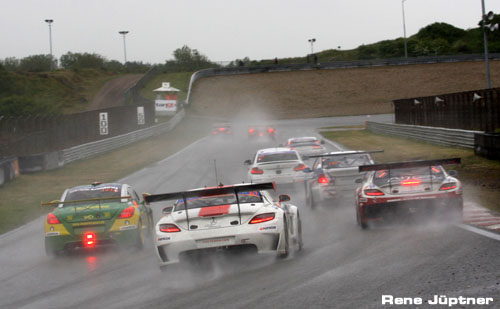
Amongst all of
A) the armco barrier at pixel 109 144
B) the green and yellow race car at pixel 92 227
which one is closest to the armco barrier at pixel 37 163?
the armco barrier at pixel 109 144

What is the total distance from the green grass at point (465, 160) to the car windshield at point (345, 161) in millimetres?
2468

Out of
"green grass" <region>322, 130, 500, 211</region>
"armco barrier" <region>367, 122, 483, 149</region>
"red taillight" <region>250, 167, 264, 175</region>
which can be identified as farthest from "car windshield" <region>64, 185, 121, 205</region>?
"armco barrier" <region>367, 122, 483, 149</region>

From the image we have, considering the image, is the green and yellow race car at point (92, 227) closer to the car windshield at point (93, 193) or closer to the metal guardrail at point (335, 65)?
the car windshield at point (93, 193)

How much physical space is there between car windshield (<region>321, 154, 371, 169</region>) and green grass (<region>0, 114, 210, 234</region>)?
7581 mm

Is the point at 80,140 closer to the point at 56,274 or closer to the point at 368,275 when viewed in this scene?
the point at 56,274

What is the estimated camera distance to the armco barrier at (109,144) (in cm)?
3353

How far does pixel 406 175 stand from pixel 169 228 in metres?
4.71

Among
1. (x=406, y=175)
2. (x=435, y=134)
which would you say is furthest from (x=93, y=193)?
(x=435, y=134)

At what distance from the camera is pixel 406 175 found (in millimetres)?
11625

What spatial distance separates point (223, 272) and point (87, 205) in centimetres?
396

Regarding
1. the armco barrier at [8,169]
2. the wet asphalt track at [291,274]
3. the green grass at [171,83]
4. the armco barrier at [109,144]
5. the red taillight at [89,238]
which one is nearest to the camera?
the wet asphalt track at [291,274]

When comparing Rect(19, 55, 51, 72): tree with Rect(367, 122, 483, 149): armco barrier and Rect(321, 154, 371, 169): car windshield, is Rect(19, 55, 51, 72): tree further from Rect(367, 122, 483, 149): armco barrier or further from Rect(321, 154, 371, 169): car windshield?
Rect(321, 154, 371, 169): car windshield

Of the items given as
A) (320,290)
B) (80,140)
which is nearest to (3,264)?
(320,290)

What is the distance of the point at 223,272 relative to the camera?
8617 millimetres
